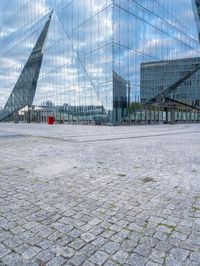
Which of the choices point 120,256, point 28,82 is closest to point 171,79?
point 28,82

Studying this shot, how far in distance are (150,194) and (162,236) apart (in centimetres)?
126

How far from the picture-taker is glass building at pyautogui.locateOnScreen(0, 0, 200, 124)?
28.6 m

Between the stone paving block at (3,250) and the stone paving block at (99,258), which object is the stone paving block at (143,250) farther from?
the stone paving block at (3,250)

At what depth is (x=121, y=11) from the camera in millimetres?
28875

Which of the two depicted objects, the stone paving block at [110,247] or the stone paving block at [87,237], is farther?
the stone paving block at [87,237]

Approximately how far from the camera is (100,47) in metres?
29.5

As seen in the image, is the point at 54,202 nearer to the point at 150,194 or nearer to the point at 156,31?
the point at 150,194

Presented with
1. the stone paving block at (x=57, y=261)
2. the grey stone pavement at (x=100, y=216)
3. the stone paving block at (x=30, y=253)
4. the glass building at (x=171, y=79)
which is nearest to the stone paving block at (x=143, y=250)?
the grey stone pavement at (x=100, y=216)

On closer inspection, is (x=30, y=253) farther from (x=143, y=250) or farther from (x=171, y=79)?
(x=171, y=79)

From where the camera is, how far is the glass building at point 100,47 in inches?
1126

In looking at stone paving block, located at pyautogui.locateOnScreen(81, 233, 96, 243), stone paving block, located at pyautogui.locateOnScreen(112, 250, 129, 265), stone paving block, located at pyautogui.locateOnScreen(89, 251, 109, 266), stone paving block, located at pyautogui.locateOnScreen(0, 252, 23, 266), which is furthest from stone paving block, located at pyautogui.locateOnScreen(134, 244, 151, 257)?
stone paving block, located at pyautogui.locateOnScreen(0, 252, 23, 266)

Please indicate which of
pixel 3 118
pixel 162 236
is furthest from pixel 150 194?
pixel 3 118

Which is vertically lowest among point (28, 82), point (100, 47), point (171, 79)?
point (171, 79)

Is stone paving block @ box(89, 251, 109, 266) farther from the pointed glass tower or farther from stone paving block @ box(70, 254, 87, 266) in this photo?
the pointed glass tower
